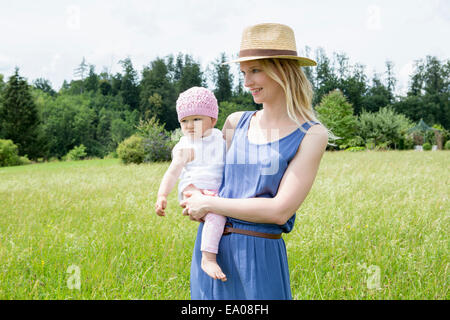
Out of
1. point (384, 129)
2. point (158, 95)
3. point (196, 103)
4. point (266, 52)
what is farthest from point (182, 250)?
point (384, 129)

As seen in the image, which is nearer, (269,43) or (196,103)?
(269,43)

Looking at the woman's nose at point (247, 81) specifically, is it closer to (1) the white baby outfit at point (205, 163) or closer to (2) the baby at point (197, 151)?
(2) the baby at point (197, 151)

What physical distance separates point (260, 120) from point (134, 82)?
4240 centimetres

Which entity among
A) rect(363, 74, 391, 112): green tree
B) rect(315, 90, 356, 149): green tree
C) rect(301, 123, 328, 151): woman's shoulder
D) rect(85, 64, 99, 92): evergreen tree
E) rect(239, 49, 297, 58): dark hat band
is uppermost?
rect(85, 64, 99, 92): evergreen tree

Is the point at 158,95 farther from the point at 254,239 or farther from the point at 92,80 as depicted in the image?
the point at 254,239

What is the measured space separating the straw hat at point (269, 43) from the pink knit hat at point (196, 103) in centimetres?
27

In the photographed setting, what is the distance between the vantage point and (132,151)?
18266 millimetres

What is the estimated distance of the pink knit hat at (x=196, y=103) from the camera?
2.01 metres

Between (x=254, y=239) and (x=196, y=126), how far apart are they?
658 mm

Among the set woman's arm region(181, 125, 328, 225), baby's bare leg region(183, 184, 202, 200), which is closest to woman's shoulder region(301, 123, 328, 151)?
woman's arm region(181, 125, 328, 225)

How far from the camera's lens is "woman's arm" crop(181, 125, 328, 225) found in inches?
68.4

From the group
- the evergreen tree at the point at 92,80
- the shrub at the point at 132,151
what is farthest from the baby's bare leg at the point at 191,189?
the evergreen tree at the point at 92,80

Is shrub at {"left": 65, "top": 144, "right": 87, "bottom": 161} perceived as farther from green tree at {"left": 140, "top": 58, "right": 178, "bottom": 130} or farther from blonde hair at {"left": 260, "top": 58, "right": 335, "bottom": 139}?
blonde hair at {"left": 260, "top": 58, "right": 335, "bottom": 139}

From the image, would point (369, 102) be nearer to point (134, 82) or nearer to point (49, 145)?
point (134, 82)
